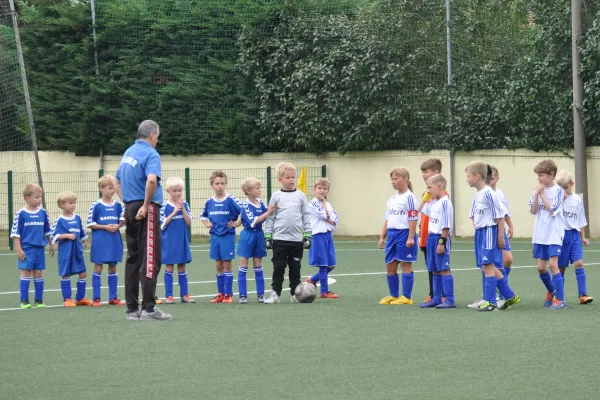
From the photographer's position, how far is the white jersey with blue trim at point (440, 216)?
11914 millimetres

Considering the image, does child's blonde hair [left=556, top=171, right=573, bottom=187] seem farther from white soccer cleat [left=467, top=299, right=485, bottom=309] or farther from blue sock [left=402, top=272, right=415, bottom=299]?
blue sock [left=402, top=272, right=415, bottom=299]

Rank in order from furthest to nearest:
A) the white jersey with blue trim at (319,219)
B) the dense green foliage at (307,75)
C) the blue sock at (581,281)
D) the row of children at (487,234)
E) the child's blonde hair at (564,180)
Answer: the dense green foliage at (307,75), the white jersey with blue trim at (319,219), the child's blonde hair at (564,180), the blue sock at (581,281), the row of children at (487,234)

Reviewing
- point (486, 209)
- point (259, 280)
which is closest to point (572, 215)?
point (486, 209)

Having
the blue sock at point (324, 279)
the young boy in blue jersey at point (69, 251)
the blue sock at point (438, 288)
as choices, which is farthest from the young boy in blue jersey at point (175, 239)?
the blue sock at point (438, 288)

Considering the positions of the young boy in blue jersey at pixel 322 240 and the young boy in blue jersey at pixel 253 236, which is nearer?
the young boy in blue jersey at pixel 253 236

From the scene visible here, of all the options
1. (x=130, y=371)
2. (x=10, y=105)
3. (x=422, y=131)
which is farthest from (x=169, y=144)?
(x=130, y=371)

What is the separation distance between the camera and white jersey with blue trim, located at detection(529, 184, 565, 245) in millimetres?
11977

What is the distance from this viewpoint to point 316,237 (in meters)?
13.9

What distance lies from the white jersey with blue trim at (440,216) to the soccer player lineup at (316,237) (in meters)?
0.01

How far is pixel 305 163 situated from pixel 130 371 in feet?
70.9

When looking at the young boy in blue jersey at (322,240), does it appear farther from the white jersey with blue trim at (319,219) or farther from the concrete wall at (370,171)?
the concrete wall at (370,171)

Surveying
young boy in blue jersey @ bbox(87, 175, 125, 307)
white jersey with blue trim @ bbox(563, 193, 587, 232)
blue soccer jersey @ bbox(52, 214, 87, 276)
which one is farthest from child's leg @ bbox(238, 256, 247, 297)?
white jersey with blue trim @ bbox(563, 193, 587, 232)

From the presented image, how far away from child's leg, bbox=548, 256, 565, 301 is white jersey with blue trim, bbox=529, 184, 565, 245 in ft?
0.75

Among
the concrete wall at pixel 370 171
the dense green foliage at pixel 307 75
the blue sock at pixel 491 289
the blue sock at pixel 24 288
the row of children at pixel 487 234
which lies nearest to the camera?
the blue sock at pixel 491 289
